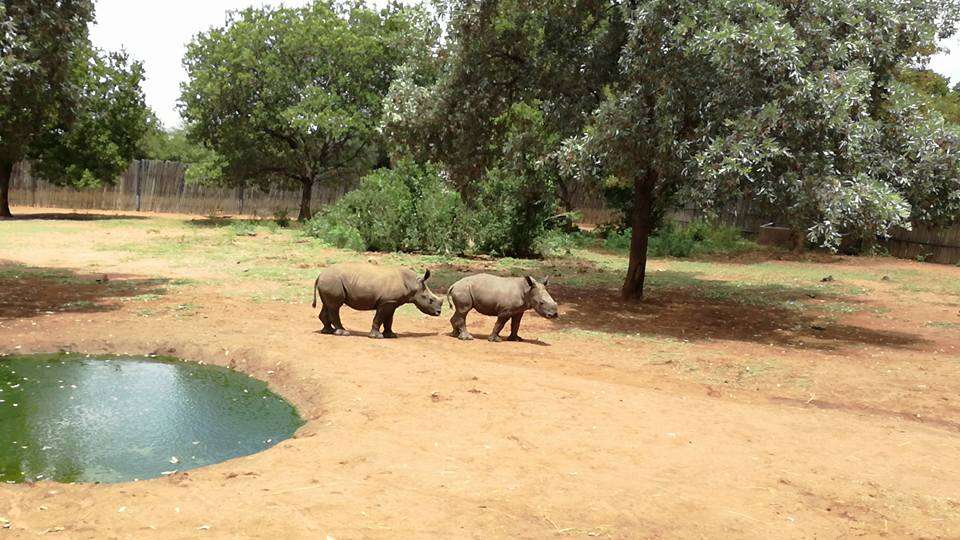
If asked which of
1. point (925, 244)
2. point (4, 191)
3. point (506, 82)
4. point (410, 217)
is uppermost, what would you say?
point (506, 82)

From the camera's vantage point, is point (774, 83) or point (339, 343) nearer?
point (339, 343)

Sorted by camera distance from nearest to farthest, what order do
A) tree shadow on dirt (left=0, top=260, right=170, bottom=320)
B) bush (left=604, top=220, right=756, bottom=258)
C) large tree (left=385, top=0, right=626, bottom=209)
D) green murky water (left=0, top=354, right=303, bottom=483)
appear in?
green murky water (left=0, top=354, right=303, bottom=483)
tree shadow on dirt (left=0, top=260, right=170, bottom=320)
large tree (left=385, top=0, right=626, bottom=209)
bush (left=604, top=220, right=756, bottom=258)

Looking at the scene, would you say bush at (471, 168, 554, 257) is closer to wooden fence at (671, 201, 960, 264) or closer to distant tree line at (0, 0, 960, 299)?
distant tree line at (0, 0, 960, 299)

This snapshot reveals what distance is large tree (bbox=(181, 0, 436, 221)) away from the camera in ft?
91.4

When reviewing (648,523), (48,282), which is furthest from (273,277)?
(648,523)

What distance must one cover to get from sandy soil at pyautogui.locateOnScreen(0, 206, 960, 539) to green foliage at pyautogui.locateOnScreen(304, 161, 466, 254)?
8.62m

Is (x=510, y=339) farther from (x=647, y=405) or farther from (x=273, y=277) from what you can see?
(x=273, y=277)

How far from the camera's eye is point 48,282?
13148 mm

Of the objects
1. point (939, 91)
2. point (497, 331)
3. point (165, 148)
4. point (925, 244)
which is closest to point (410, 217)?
point (497, 331)

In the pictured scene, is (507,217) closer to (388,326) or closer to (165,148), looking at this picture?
(388,326)

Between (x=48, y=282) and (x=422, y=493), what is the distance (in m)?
10.8

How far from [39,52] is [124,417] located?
767 centimetres

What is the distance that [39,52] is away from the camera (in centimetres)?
1191

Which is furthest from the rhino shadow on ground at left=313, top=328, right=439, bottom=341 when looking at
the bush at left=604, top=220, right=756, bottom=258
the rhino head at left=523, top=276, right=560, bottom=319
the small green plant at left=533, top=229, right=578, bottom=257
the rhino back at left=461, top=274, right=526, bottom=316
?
the bush at left=604, top=220, right=756, bottom=258
